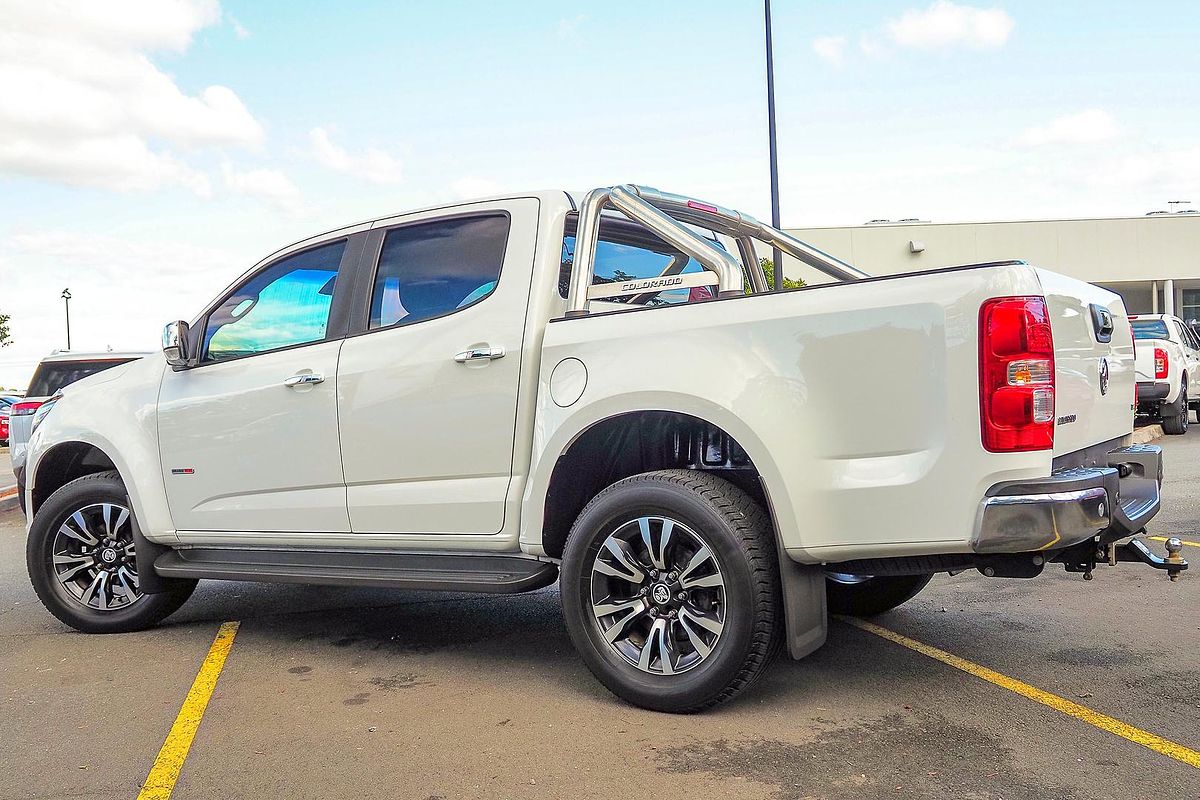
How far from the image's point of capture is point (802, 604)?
12.9ft

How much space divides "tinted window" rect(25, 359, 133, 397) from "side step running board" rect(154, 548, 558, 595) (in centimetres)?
792

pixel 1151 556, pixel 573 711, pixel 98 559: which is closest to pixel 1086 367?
pixel 1151 556

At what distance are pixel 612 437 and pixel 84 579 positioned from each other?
10.6ft

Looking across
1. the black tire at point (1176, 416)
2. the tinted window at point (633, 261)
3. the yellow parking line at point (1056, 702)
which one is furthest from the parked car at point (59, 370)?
the black tire at point (1176, 416)

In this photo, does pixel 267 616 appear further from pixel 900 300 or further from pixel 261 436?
pixel 900 300

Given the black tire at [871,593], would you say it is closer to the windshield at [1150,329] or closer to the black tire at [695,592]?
the black tire at [695,592]

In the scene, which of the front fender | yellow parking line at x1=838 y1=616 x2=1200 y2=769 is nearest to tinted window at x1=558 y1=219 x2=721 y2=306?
yellow parking line at x1=838 y1=616 x2=1200 y2=769

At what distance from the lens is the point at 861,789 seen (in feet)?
11.0

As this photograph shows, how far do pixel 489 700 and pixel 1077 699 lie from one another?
2.22 meters

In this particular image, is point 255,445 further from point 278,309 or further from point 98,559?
point 98,559

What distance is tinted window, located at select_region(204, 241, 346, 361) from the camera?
5.36 meters

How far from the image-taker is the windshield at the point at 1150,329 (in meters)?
16.6

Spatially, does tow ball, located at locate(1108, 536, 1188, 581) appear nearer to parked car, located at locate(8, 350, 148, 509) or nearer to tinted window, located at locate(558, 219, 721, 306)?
tinted window, located at locate(558, 219, 721, 306)

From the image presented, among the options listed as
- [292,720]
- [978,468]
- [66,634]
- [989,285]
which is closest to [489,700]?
[292,720]
